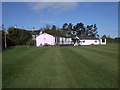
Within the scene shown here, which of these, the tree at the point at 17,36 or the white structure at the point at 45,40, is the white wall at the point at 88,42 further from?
the tree at the point at 17,36

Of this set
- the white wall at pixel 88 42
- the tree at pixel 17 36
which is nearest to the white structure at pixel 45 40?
the tree at pixel 17 36

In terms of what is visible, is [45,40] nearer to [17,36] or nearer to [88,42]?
[17,36]

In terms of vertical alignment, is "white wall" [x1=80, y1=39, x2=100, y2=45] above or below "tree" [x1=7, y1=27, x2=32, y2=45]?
below

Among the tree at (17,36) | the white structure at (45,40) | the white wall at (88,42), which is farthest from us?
the white wall at (88,42)

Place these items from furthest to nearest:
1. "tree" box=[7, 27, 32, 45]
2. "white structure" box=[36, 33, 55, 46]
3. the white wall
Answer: the white wall → "white structure" box=[36, 33, 55, 46] → "tree" box=[7, 27, 32, 45]

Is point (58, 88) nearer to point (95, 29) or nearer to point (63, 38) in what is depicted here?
point (63, 38)

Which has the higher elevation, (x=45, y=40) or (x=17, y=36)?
(x=17, y=36)

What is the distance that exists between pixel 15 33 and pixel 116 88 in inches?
1562

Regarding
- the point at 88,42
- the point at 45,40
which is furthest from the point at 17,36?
the point at 88,42

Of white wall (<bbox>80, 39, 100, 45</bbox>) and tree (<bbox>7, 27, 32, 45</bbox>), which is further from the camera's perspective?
white wall (<bbox>80, 39, 100, 45</bbox>)

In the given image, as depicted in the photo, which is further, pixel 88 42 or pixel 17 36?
pixel 88 42

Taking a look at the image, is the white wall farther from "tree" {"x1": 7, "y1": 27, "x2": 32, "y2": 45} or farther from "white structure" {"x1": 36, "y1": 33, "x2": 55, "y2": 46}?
"tree" {"x1": 7, "y1": 27, "x2": 32, "y2": 45}

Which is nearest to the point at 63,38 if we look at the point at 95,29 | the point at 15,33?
the point at 15,33

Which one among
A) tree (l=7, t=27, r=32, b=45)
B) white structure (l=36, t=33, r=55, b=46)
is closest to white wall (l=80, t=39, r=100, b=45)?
white structure (l=36, t=33, r=55, b=46)
